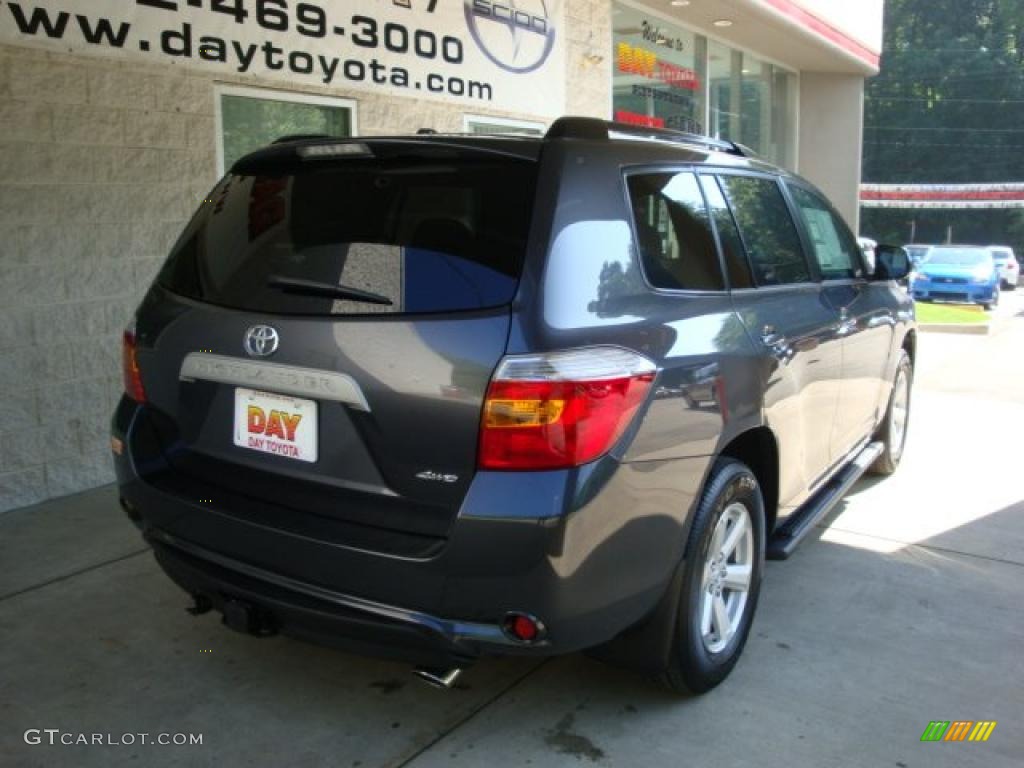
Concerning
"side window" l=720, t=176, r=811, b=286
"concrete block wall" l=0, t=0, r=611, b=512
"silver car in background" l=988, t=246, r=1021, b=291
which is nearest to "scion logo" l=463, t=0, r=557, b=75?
"concrete block wall" l=0, t=0, r=611, b=512

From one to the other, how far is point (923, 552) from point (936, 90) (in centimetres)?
6187

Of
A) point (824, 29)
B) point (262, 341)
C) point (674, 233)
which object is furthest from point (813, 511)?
point (824, 29)

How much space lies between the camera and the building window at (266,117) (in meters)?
5.82

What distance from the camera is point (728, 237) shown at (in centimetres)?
342

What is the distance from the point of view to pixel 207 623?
3.66 metres

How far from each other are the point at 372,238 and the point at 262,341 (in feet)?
1.40

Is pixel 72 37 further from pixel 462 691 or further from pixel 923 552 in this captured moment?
pixel 923 552

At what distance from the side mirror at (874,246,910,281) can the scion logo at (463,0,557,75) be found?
13.0 feet

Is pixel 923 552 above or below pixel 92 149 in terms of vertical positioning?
below

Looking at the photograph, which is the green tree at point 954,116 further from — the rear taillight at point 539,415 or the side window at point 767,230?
the rear taillight at point 539,415

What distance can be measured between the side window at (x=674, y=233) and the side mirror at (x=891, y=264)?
7.36 feet

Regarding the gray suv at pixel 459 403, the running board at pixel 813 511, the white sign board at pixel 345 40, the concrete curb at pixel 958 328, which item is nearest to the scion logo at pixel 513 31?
the white sign board at pixel 345 40

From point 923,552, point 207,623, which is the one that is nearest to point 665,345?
point 207,623

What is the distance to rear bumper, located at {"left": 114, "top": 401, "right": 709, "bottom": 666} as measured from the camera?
7.79ft
